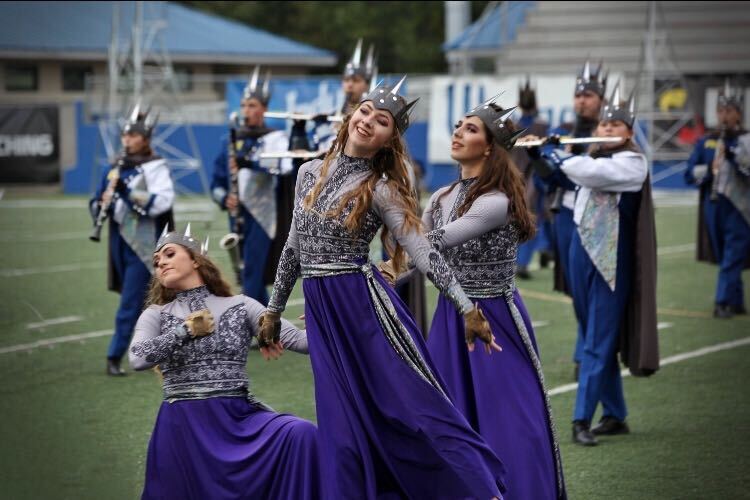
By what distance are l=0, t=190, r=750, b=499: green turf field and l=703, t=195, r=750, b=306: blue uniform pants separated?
27 centimetres

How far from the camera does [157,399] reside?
8406 mm

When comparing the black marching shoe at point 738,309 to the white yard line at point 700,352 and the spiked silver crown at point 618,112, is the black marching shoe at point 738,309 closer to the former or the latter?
the white yard line at point 700,352

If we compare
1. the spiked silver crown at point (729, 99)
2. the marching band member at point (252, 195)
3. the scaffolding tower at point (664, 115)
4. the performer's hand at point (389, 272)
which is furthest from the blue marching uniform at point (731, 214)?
the scaffolding tower at point (664, 115)

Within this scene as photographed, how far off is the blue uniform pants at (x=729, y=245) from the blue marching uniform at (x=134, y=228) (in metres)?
5.22

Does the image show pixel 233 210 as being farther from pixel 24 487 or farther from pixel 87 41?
pixel 24 487

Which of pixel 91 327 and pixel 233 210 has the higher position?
pixel 233 210

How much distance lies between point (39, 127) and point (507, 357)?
21793mm

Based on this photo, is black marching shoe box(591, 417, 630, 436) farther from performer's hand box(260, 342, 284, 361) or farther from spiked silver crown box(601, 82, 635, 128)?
performer's hand box(260, 342, 284, 361)

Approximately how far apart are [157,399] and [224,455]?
3.65 m

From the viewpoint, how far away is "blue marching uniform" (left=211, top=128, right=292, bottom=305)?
10.1 m

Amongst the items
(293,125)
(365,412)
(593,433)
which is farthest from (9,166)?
(365,412)

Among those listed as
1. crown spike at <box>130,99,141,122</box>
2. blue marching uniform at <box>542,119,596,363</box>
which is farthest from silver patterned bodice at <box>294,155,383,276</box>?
crown spike at <box>130,99,141,122</box>

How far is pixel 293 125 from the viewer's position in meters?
9.34

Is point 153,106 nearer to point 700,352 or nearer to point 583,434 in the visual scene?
point 700,352
